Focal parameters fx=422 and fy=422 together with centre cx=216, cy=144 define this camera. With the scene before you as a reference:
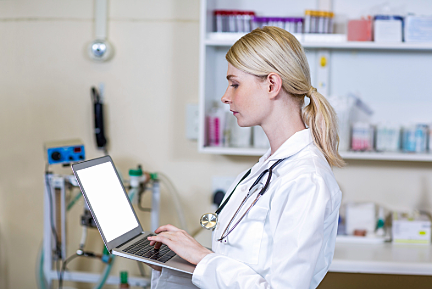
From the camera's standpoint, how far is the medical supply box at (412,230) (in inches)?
72.1

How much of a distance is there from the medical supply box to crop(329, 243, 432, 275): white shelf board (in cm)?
3

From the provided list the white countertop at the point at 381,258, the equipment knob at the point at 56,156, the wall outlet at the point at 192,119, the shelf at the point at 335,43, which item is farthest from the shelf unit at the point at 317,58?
the equipment knob at the point at 56,156

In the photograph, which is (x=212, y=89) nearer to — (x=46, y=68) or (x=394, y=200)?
(x=46, y=68)

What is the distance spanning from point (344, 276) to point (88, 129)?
59.7 inches

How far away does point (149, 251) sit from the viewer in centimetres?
104

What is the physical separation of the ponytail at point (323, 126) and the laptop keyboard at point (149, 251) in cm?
45

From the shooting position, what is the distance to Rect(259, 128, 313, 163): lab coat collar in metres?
0.97

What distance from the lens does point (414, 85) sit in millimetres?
1984

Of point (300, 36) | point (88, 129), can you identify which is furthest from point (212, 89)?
point (88, 129)

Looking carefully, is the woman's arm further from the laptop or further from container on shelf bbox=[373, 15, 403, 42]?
container on shelf bbox=[373, 15, 403, 42]

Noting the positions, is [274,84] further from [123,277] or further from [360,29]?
[123,277]

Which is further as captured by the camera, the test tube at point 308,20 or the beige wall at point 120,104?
the beige wall at point 120,104

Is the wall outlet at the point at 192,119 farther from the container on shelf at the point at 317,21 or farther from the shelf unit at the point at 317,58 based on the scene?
the container on shelf at the point at 317,21

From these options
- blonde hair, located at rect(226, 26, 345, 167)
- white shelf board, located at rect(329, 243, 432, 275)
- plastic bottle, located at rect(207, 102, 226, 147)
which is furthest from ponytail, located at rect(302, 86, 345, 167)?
plastic bottle, located at rect(207, 102, 226, 147)
